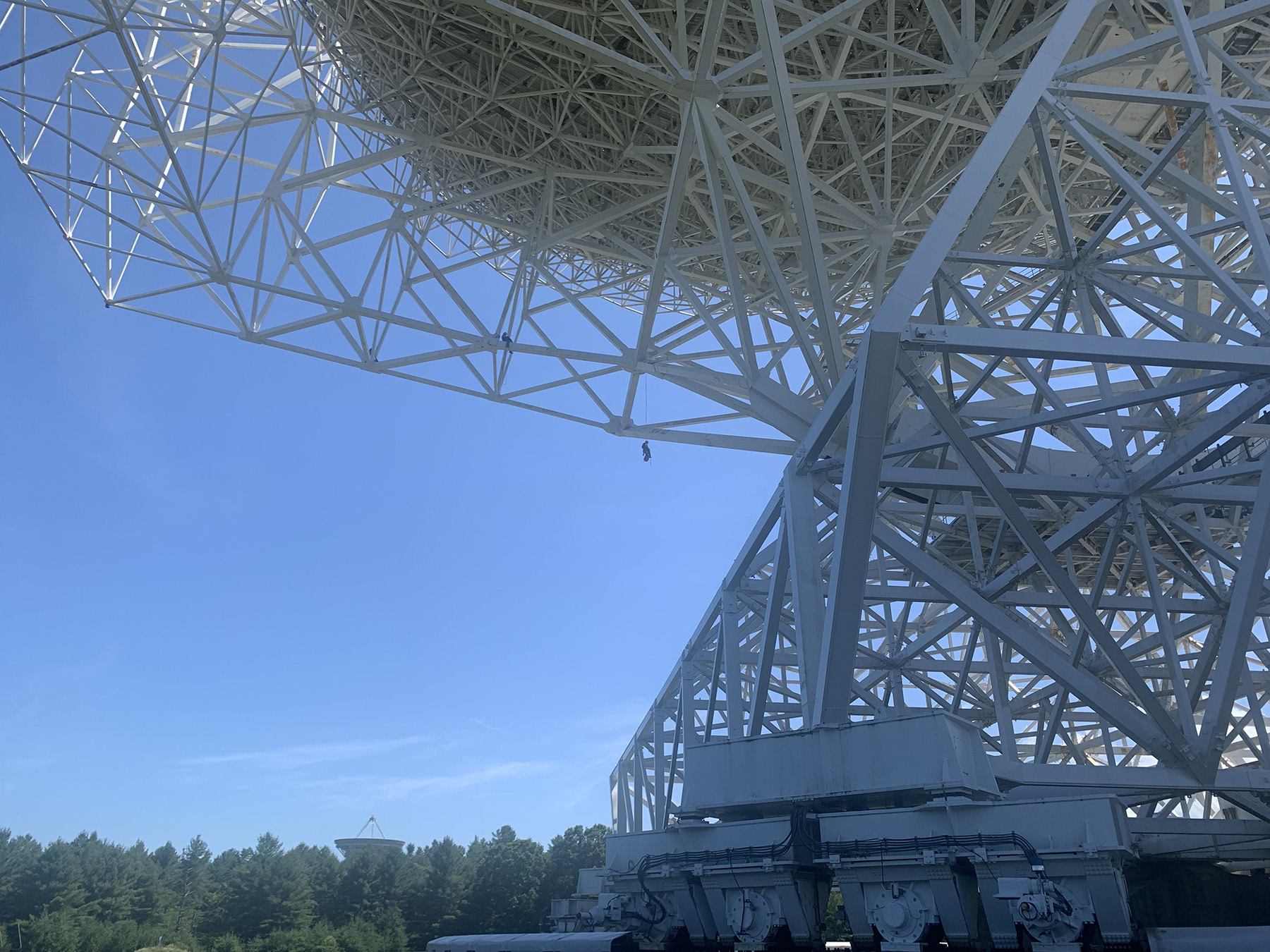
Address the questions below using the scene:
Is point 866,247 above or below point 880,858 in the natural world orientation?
above

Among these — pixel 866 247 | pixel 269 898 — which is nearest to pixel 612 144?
pixel 866 247

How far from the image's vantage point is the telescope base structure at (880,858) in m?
8.30

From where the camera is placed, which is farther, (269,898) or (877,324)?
(269,898)

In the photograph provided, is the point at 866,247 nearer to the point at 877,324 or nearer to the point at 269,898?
the point at 877,324

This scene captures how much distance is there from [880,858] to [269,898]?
50325 mm

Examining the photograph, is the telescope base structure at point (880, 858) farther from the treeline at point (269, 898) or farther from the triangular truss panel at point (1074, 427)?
the treeline at point (269, 898)

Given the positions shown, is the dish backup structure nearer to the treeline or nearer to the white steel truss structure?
the white steel truss structure

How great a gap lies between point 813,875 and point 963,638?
107 ft

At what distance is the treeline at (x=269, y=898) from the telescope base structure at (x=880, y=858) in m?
39.6

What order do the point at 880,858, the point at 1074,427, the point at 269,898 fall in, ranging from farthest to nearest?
the point at 269,898, the point at 1074,427, the point at 880,858

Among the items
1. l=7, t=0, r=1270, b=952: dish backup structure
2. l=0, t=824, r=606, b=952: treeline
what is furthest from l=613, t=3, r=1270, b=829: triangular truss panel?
l=0, t=824, r=606, b=952: treeline

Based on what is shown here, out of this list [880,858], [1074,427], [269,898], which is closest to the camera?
[880,858]

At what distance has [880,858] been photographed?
910cm

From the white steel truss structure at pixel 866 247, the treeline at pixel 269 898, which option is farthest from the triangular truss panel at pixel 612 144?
the treeline at pixel 269 898
